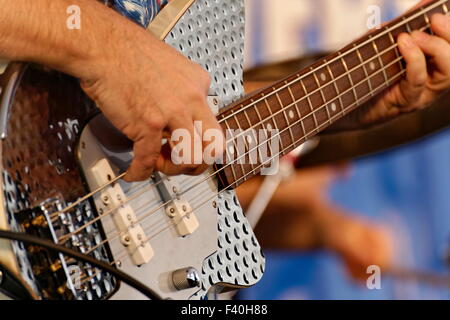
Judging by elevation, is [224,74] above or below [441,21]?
below

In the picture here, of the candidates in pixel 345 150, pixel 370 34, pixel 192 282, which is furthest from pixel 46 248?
pixel 345 150

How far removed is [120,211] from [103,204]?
0.02 metres

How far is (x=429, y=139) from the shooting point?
177 cm

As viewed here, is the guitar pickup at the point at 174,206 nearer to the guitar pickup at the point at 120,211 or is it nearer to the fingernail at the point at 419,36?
the guitar pickup at the point at 120,211

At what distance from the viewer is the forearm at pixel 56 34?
613mm

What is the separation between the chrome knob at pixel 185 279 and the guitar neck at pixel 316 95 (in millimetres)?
124

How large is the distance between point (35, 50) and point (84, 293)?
0.22 meters

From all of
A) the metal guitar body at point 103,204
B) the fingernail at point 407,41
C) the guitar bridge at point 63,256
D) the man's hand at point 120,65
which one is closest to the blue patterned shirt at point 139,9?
the metal guitar body at point 103,204

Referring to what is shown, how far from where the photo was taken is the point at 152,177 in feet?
2.55

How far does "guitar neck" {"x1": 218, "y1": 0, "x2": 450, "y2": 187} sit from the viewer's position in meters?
0.84

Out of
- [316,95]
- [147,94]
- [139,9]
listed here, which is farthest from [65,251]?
[316,95]

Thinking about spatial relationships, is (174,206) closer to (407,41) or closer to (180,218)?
(180,218)
